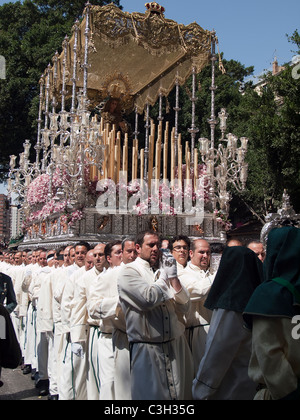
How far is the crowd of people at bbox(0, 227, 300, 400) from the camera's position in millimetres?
3020

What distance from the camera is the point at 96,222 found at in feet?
42.9

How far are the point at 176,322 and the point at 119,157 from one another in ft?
32.3

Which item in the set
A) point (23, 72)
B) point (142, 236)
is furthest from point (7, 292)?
point (23, 72)

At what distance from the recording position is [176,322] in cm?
488

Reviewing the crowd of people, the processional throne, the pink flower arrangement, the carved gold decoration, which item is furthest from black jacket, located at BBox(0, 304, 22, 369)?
the carved gold decoration

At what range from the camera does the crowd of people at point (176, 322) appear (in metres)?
3.02

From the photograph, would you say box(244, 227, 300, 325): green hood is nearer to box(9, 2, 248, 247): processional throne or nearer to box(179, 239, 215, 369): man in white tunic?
box(179, 239, 215, 369): man in white tunic

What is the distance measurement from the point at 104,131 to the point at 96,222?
317 cm

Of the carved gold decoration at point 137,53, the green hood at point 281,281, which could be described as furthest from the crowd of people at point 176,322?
the carved gold decoration at point 137,53

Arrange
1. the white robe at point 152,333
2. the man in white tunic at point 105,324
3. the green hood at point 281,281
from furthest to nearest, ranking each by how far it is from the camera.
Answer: the man in white tunic at point 105,324, the white robe at point 152,333, the green hood at point 281,281

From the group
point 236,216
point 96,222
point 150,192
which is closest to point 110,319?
point 96,222

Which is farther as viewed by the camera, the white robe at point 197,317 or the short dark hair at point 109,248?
the short dark hair at point 109,248

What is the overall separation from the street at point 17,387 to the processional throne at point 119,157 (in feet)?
11.9

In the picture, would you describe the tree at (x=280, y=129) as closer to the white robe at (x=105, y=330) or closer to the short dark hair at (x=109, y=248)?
the short dark hair at (x=109, y=248)
